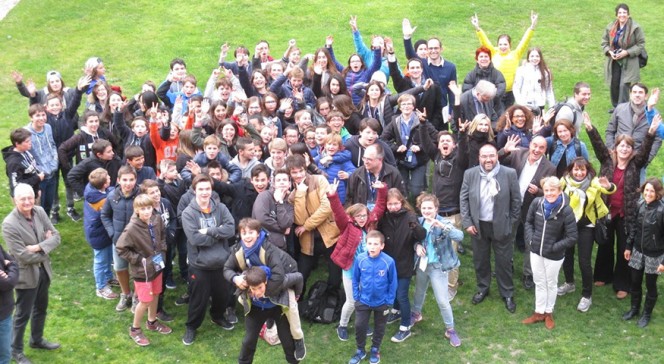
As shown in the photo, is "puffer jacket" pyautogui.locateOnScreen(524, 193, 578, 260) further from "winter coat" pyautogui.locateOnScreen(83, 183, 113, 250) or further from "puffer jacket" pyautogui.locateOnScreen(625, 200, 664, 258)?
"winter coat" pyautogui.locateOnScreen(83, 183, 113, 250)

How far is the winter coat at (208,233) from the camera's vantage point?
9672 mm

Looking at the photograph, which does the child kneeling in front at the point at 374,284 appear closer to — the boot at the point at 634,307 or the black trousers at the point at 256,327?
the black trousers at the point at 256,327

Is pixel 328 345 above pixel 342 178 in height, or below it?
below

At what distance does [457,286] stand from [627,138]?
116 inches

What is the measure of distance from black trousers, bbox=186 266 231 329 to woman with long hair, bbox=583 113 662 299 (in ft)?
16.8

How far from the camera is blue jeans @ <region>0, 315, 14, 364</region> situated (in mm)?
8508

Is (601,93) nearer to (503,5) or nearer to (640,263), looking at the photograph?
(503,5)

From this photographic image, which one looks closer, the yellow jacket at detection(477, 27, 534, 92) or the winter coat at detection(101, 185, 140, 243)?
the winter coat at detection(101, 185, 140, 243)

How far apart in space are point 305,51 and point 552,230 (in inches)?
431

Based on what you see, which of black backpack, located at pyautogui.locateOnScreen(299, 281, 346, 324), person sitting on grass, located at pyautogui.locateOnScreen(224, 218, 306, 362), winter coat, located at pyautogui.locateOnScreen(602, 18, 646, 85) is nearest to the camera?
person sitting on grass, located at pyautogui.locateOnScreen(224, 218, 306, 362)

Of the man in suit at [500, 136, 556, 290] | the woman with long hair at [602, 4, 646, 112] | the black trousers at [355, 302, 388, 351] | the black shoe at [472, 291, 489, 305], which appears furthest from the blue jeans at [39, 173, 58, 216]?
the woman with long hair at [602, 4, 646, 112]

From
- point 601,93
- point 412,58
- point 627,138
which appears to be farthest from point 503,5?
point 627,138

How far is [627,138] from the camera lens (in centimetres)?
1045

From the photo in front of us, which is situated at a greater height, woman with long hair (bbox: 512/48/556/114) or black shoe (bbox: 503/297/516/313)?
woman with long hair (bbox: 512/48/556/114)
